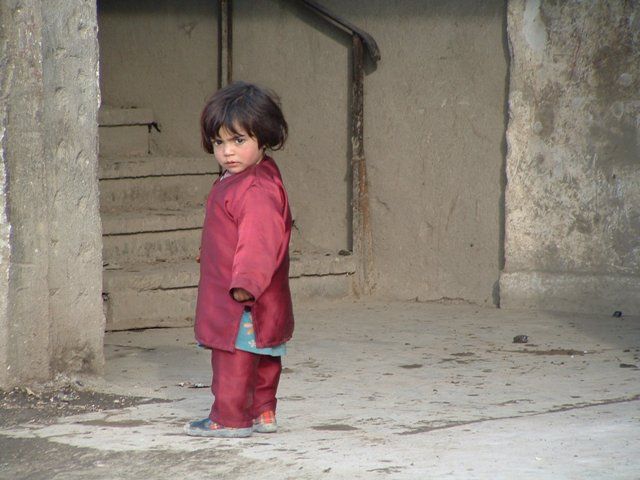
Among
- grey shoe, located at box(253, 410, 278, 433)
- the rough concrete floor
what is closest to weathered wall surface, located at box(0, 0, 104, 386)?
the rough concrete floor

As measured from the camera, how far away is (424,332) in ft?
21.9

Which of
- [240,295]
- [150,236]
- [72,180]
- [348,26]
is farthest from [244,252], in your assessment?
[348,26]

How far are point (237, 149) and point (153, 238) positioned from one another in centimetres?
367

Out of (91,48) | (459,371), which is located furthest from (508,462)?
(91,48)

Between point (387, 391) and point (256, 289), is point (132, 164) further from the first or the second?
point (256, 289)

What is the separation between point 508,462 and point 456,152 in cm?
387

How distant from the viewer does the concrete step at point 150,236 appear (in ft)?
24.8

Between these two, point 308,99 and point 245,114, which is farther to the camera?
point 308,99

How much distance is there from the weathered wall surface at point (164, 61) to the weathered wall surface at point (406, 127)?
14.2 inches

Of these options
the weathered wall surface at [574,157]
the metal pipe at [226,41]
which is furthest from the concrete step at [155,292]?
the metal pipe at [226,41]

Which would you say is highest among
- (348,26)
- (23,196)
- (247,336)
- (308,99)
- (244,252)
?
(348,26)

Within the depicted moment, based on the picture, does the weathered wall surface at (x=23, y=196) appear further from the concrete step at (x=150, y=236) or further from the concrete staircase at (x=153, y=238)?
the concrete step at (x=150, y=236)

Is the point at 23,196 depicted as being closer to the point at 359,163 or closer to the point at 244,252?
the point at 244,252

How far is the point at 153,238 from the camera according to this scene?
770 cm
